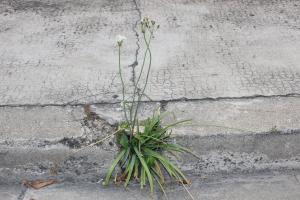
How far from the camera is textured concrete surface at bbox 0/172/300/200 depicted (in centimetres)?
241

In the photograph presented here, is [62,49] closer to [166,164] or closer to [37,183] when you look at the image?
[37,183]

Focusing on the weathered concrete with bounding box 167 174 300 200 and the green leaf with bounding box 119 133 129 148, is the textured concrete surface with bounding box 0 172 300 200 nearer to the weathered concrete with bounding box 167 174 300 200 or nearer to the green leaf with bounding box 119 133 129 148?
the weathered concrete with bounding box 167 174 300 200

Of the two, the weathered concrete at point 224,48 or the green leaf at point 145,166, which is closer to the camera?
the green leaf at point 145,166

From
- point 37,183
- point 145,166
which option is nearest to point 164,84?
point 145,166

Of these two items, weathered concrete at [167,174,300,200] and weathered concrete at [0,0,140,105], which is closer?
weathered concrete at [167,174,300,200]

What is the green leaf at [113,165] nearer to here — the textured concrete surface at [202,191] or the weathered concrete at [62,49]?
the textured concrete surface at [202,191]

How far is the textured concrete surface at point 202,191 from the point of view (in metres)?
2.41

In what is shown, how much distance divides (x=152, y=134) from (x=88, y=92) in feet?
1.81

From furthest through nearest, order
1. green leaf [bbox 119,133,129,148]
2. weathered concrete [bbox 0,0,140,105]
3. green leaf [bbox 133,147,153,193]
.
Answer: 1. weathered concrete [bbox 0,0,140,105]
2. green leaf [bbox 119,133,129,148]
3. green leaf [bbox 133,147,153,193]

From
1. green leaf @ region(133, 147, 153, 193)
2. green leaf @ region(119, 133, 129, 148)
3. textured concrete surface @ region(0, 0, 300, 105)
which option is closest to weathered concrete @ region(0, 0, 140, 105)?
textured concrete surface @ region(0, 0, 300, 105)

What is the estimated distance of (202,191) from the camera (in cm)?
245

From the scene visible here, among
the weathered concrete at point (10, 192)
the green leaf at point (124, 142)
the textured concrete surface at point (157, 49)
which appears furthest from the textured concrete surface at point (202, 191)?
the textured concrete surface at point (157, 49)

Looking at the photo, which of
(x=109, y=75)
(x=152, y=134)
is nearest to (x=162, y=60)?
(x=109, y=75)

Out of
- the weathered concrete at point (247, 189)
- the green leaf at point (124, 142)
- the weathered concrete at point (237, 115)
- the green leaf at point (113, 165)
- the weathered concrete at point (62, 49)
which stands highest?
the weathered concrete at point (62, 49)
